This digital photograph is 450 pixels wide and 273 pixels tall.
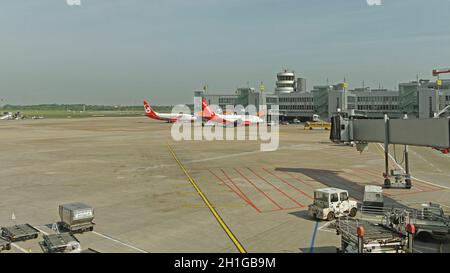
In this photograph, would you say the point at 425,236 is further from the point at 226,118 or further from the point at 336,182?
the point at 226,118

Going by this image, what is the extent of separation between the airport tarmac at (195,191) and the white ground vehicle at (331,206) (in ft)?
3.06

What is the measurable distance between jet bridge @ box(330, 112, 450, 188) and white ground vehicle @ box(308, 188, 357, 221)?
7.96m

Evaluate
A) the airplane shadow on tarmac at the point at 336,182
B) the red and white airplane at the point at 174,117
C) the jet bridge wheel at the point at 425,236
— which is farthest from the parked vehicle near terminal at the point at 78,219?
the red and white airplane at the point at 174,117

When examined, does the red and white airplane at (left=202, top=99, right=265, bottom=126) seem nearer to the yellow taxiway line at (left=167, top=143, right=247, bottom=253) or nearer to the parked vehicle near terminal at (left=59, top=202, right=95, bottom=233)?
the yellow taxiway line at (left=167, top=143, right=247, bottom=253)

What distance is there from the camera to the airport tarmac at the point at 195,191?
2355 cm

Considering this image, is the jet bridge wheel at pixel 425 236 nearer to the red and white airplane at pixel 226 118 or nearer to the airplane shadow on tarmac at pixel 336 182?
the airplane shadow on tarmac at pixel 336 182

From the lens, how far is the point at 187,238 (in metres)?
23.7

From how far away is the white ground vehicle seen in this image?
27.5m

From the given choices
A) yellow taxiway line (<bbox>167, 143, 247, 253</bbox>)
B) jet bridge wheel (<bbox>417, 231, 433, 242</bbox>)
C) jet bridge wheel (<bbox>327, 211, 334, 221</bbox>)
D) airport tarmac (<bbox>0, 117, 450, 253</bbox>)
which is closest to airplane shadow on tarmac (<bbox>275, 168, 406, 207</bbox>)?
airport tarmac (<bbox>0, 117, 450, 253</bbox>)

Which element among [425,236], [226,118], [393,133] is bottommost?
[425,236]

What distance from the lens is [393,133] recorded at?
37.7 meters

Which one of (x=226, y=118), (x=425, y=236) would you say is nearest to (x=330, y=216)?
(x=425, y=236)

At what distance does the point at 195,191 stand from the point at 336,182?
16.0m
